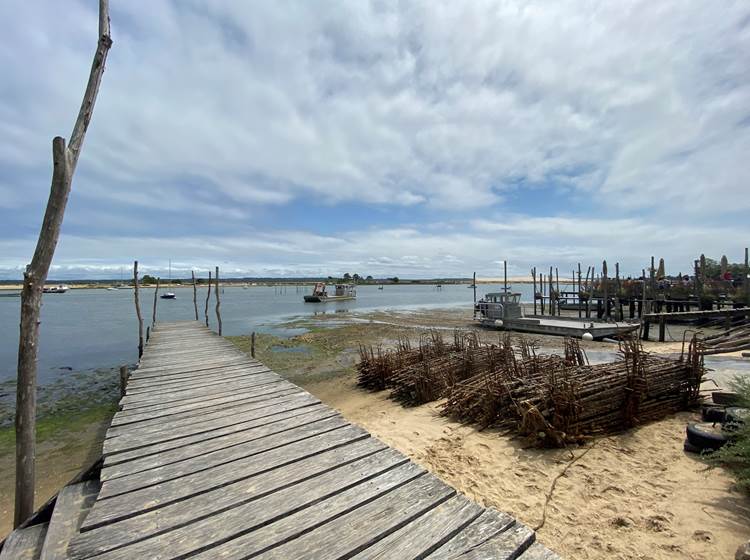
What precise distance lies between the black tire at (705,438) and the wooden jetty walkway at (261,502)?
4791 millimetres

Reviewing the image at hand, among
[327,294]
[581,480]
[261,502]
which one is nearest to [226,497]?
[261,502]

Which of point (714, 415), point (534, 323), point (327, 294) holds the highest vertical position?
point (327, 294)

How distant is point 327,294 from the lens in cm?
6506

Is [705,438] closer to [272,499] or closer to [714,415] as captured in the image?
[714,415]

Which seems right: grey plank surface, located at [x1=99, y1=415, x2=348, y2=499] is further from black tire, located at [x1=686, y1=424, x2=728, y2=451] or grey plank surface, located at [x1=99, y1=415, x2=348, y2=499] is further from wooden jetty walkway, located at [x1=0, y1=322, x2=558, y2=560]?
black tire, located at [x1=686, y1=424, x2=728, y2=451]

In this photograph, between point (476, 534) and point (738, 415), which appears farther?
point (738, 415)

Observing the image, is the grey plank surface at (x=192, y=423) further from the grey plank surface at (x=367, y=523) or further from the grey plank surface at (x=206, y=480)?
the grey plank surface at (x=367, y=523)

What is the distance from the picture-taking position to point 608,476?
15.9 ft

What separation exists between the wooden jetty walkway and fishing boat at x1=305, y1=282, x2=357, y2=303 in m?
55.5

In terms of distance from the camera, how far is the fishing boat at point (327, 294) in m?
59.6

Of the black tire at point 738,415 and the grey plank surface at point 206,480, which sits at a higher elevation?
the grey plank surface at point 206,480

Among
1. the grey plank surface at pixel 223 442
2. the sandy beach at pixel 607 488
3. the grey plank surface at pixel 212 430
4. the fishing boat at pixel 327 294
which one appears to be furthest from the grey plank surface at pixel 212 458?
the fishing boat at pixel 327 294

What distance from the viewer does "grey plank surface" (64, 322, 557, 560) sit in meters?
2.16

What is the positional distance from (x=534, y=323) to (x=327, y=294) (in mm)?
46694
